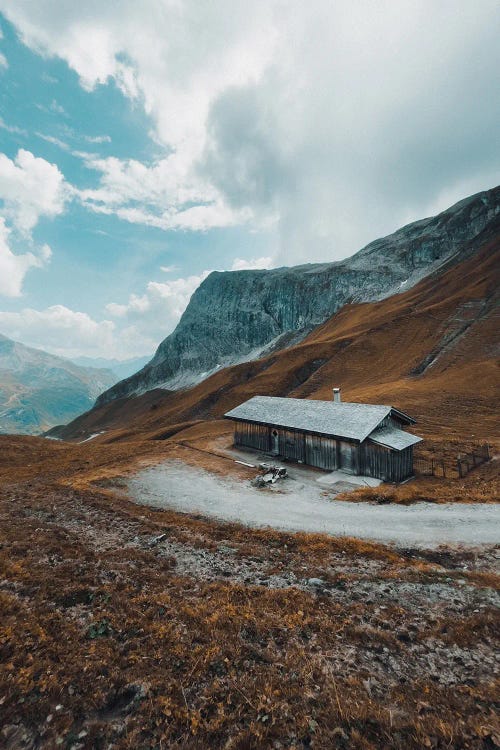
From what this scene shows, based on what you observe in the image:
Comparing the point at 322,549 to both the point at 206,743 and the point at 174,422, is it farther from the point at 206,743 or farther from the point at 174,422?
the point at 174,422

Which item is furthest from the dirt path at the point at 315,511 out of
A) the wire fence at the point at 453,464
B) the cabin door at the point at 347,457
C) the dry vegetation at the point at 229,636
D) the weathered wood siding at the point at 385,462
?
the wire fence at the point at 453,464

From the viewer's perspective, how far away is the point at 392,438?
33031 millimetres

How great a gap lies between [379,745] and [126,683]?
562cm

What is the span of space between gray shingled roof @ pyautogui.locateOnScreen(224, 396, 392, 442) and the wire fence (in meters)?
6.52

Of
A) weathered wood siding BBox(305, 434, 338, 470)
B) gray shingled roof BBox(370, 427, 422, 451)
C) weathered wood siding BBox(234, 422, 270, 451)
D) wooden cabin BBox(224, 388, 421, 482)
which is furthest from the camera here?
weathered wood siding BBox(234, 422, 270, 451)

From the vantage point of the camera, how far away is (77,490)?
88.7ft

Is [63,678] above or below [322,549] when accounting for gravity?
above

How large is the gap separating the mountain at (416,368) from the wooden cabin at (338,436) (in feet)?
28.4

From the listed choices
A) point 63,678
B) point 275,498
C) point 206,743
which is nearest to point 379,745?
point 206,743

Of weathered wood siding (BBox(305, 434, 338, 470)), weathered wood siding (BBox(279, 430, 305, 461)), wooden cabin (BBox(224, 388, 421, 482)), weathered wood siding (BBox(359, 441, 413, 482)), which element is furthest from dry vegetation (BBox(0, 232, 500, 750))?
weathered wood siding (BBox(279, 430, 305, 461))

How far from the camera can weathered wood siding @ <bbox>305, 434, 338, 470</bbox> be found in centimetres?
3525

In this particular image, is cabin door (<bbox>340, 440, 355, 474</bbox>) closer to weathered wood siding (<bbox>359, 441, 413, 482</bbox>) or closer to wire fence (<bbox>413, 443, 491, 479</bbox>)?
weathered wood siding (<bbox>359, 441, 413, 482</bbox>)

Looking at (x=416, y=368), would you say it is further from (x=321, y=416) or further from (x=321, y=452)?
(x=321, y=452)

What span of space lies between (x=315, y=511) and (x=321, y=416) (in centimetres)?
1618
